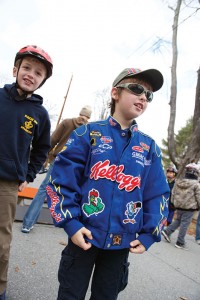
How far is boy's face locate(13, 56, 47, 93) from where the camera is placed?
6.59 ft

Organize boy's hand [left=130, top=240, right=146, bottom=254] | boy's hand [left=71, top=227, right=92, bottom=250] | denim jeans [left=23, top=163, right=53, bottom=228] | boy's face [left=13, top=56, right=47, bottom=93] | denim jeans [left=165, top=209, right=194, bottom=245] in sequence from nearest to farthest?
1. boy's hand [left=71, top=227, right=92, bottom=250]
2. boy's hand [left=130, top=240, right=146, bottom=254]
3. boy's face [left=13, top=56, right=47, bottom=93]
4. denim jeans [left=23, top=163, right=53, bottom=228]
5. denim jeans [left=165, top=209, right=194, bottom=245]

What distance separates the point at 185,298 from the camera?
293 centimetres

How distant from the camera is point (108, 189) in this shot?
58.9 inches

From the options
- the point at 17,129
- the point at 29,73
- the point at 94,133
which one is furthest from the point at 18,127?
the point at 94,133

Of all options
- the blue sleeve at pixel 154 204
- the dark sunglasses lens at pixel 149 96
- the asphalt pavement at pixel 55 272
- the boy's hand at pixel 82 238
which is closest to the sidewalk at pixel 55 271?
the asphalt pavement at pixel 55 272

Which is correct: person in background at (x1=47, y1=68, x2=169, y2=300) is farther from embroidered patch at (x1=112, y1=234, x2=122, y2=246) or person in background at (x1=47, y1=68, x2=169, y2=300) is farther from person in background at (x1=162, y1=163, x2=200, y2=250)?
person in background at (x1=162, y1=163, x2=200, y2=250)

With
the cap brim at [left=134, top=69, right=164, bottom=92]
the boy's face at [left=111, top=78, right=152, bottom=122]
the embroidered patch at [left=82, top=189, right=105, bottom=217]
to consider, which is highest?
the cap brim at [left=134, top=69, right=164, bottom=92]

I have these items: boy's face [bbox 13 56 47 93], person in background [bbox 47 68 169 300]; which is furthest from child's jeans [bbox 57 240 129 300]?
boy's face [bbox 13 56 47 93]

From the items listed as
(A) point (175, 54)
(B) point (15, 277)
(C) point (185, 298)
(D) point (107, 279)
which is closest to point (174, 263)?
(C) point (185, 298)

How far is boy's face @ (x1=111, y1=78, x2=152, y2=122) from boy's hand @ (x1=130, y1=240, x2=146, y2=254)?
76cm

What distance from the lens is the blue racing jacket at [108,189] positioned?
1465mm

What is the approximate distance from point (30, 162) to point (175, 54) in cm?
937

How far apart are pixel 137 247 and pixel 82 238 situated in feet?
1.09

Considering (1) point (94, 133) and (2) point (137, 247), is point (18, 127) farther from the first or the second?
(2) point (137, 247)
